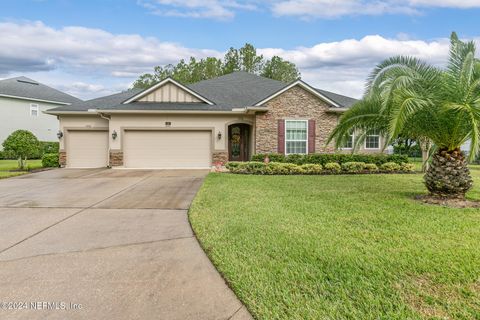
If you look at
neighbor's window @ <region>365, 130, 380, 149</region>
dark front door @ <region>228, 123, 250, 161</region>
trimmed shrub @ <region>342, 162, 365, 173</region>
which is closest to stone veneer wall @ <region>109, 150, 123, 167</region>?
dark front door @ <region>228, 123, 250, 161</region>

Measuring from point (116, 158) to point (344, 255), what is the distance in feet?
47.5

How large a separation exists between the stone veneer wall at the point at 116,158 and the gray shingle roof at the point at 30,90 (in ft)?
58.9

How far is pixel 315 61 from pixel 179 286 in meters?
30.4

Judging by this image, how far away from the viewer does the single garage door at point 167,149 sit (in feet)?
53.6

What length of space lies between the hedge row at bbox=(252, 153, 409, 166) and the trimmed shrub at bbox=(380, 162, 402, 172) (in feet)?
1.17

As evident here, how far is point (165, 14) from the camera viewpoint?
14.9 metres

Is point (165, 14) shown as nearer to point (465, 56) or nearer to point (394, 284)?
point (465, 56)

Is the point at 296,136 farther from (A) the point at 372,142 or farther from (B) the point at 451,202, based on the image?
(B) the point at 451,202

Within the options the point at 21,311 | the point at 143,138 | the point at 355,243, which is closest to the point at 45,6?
the point at 143,138

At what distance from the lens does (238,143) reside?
18766 millimetres

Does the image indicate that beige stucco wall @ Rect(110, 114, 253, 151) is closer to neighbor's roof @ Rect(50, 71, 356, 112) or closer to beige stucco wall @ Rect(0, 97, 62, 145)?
neighbor's roof @ Rect(50, 71, 356, 112)

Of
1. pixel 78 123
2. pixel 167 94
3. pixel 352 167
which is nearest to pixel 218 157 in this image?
pixel 167 94

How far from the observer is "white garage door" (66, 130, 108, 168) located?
17047mm

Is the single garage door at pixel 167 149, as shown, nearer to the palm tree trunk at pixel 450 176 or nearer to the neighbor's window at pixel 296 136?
the neighbor's window at pixel 296 136
